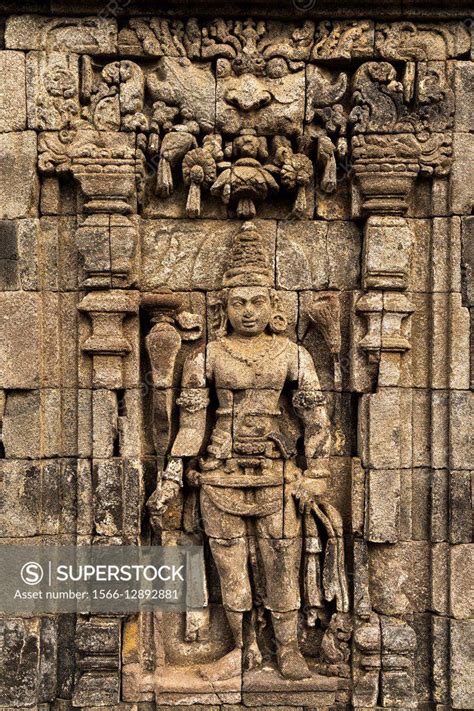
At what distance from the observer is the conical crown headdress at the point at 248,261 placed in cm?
575

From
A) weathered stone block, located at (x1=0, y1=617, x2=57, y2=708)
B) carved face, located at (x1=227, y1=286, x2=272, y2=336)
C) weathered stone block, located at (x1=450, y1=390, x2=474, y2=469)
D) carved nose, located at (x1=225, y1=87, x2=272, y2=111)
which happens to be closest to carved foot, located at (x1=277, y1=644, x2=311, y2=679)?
weathered stone block, located at (x1=0, y1=617, x2=57, y2=708)

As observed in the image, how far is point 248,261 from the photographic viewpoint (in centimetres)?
575

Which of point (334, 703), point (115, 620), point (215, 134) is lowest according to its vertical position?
point (334, 703)

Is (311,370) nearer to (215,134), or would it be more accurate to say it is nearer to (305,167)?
(305,167)

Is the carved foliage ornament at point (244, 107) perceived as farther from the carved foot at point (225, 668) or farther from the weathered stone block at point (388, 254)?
the carved foot at point (225, 668)

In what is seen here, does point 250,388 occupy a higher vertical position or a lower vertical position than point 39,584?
higher

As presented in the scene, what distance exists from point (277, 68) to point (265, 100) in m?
0.30

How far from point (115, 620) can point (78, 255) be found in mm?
2986

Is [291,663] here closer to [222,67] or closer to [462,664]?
[462,664]

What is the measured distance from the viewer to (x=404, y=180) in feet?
18.7

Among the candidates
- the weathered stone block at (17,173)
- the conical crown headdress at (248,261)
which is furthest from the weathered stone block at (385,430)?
the weathered stone block at (17,173)

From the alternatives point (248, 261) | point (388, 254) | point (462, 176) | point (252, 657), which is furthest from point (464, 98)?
point (252, 657)

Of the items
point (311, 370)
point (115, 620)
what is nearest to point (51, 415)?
point (115, 620)

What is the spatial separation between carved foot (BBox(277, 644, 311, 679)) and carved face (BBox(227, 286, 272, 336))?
102 inches
